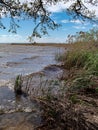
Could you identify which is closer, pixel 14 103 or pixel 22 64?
pixel 14 103

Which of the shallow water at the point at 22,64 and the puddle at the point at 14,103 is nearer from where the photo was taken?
the puddle at the point at 14,103

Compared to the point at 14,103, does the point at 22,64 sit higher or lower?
lower

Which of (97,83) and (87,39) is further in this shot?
(87,39)

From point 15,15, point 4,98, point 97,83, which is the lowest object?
point 4,98

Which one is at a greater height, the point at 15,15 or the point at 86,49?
the point at 15,15

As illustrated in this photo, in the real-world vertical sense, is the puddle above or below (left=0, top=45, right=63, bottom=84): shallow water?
above

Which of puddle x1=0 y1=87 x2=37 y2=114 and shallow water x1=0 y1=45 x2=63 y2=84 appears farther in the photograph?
shallow water x1=0 y1=45 x2=63 y2=84

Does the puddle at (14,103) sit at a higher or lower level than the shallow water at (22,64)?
higher

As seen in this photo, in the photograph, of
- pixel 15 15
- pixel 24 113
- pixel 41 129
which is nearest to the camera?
pixel 15 15

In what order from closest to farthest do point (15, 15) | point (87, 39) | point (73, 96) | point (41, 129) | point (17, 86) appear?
point (15, 15) → point (41, 129) → point (73, 96) → point (17, 86) → point (87, 39)

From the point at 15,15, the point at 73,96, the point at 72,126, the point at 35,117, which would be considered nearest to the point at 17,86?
the point at 35,117

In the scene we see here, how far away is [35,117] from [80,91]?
190 centimetres

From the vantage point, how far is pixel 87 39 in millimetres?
14203

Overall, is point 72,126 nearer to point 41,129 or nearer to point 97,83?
point 41,129
